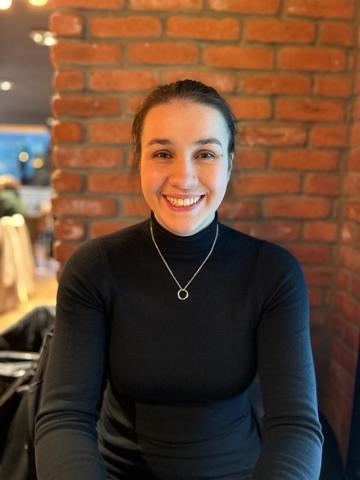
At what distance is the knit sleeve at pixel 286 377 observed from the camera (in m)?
0.91

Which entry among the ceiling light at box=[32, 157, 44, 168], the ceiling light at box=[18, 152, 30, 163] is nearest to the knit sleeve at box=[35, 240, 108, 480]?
the ceiling light at box=[32, 157, 44, 168]

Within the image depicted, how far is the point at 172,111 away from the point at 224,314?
49cm

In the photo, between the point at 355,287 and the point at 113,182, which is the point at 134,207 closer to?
the point at 113,182

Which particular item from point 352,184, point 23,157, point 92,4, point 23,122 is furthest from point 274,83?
point 23,157

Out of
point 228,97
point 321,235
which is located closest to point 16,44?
point 228,97

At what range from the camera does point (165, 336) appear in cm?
104

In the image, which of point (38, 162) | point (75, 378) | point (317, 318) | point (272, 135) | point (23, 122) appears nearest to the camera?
point (75, 378)

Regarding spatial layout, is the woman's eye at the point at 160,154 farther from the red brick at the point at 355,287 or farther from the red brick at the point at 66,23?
the red brick at the point at 355,287

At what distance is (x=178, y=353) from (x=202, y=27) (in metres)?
1.02

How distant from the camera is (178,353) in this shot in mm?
1033

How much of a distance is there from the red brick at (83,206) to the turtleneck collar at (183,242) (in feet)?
1.44

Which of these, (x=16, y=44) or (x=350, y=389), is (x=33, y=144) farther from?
(x=350, y=389)

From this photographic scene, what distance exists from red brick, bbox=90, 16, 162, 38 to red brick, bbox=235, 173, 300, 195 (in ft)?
1.82

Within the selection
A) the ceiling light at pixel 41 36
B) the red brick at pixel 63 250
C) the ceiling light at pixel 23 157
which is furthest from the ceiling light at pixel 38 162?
the red brick at pixel 63 250
